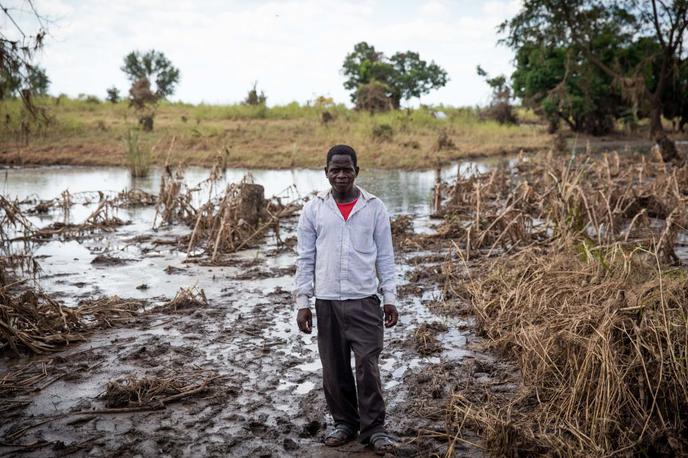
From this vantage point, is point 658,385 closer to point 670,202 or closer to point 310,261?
point 310,261

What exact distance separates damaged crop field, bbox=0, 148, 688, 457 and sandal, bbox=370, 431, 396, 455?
0.06 meters

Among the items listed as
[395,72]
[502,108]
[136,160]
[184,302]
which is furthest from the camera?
[395,72]

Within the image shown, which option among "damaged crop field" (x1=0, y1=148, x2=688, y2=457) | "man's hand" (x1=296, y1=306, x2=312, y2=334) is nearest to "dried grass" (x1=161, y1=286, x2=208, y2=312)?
"damaged crop field" (x1=0, y1=148, x2=688, y2=457)

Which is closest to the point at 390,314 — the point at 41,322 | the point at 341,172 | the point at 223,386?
the point at 341,172

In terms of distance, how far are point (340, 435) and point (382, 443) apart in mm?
234

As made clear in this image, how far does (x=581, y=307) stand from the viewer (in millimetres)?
4070

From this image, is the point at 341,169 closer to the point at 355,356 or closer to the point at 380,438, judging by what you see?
the point at 355,356

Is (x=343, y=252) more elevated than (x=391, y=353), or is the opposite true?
(x=343, y=252)

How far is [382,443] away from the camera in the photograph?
127 inches

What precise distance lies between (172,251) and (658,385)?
→ 671 cm

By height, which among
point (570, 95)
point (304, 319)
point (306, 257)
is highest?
point (570, 95)

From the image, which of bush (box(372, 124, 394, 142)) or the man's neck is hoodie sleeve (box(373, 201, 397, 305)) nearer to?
the man's neck

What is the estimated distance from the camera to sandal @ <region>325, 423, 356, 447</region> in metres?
3.32

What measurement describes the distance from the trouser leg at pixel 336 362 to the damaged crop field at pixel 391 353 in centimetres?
17
